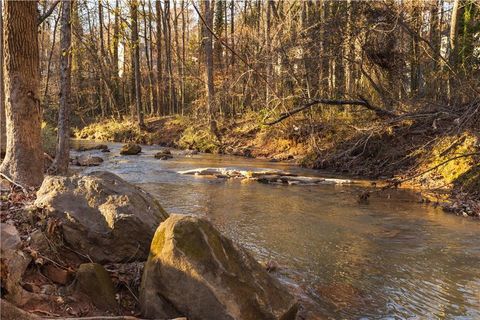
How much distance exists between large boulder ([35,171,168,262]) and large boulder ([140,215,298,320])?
0.71m

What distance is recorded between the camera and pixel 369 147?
50.0 ft

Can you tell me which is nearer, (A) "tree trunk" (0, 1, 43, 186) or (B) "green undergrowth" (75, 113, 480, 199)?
(A) "tree trunk" (0, 1, 43, 186)

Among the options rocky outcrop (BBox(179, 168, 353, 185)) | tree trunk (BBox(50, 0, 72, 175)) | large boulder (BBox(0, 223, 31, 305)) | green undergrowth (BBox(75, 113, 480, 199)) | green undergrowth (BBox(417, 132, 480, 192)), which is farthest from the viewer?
rocky outcrop (BBox(179, 168, 353, 185))

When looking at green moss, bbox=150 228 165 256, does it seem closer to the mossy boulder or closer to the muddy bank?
the muddy bank

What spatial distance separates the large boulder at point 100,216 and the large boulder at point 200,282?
714 millimetres

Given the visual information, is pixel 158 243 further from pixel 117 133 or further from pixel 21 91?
pixel 117 133

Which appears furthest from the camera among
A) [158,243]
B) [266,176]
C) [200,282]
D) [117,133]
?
[117,133]

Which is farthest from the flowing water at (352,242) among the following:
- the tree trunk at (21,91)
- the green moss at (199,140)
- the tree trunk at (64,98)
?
the green moss at (199,140)

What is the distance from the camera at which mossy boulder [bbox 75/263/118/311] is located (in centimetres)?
420

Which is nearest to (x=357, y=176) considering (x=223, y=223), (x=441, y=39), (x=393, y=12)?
(x=393, y=12)

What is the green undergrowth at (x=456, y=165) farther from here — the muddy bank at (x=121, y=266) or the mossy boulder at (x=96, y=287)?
the mossy boulder at (x=96, y=287)

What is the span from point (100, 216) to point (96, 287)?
101 cm

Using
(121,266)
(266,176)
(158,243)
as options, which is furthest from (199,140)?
(158,243)

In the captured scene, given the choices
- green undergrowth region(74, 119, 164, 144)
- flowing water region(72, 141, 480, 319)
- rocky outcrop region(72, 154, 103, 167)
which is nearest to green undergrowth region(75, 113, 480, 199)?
green undergrowth region(74, 119, 164, 144)
